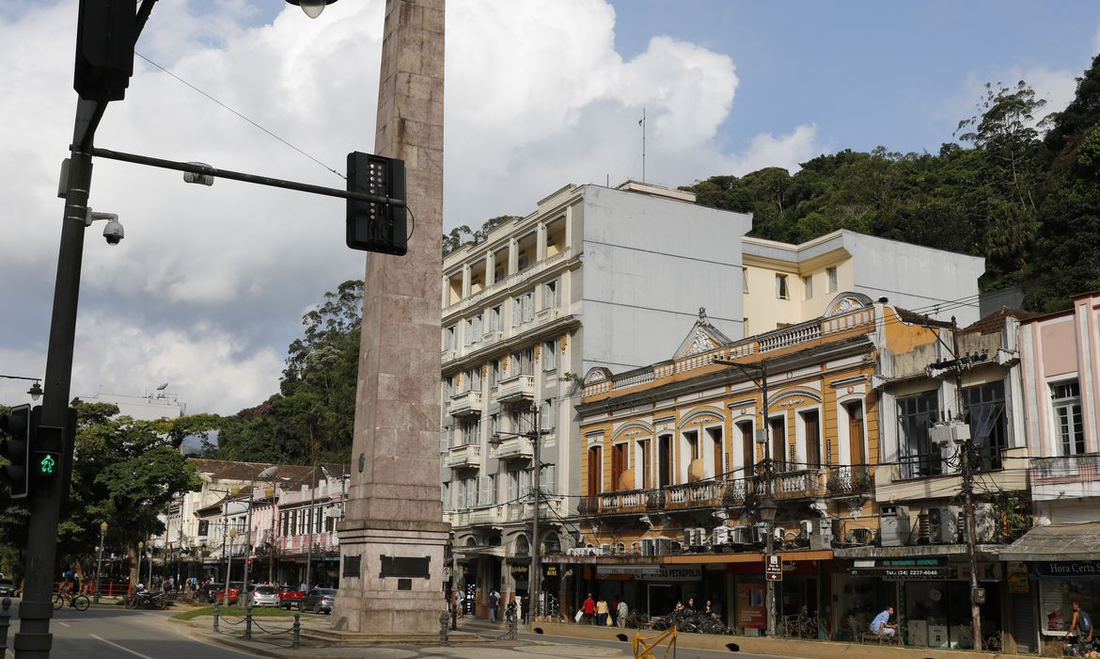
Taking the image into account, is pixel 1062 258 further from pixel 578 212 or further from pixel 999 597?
pixel 999 597

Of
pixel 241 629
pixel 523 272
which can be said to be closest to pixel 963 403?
pixel 241 629

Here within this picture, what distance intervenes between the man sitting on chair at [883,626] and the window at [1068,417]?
6.41m

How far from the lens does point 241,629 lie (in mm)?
31562

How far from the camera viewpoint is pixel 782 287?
187 feet

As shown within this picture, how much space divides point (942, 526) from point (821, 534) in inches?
201

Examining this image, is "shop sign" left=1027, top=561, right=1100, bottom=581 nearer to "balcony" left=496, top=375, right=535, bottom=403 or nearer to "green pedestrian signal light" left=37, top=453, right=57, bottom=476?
"green pedestrian signal light" left=37, top=453, right=57, bottom=476

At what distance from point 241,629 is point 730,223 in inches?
1260

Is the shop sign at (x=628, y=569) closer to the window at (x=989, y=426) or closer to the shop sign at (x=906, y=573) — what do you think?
the shop sign at (x=906, y=573)

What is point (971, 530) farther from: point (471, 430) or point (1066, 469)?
point (471, 430)

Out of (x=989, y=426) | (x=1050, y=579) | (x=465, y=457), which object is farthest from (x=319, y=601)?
(x=1050, y=579)

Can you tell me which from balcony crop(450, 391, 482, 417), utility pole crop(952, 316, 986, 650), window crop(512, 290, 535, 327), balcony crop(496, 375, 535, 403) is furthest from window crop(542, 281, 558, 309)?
utility pole crop(952, 316, 986, 650)

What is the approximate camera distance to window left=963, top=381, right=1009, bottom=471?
99.3ft

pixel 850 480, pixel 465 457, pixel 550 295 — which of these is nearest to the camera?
pixel 850 480

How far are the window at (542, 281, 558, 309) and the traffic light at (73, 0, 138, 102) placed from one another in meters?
44.6
